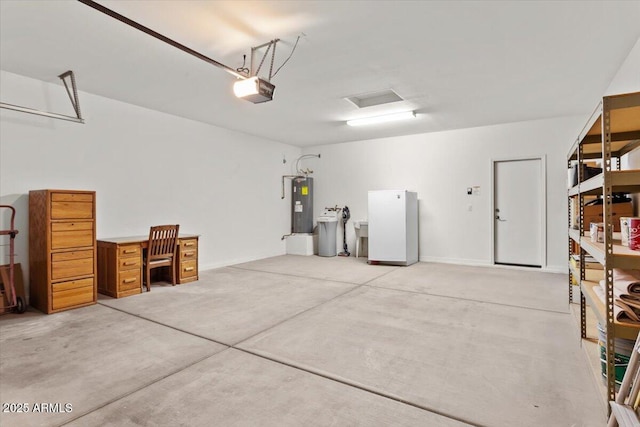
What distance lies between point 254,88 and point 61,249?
9.48 ft

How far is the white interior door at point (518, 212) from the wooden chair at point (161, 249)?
5.79 meters

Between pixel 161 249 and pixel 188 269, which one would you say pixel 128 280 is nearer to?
pixel 161 249

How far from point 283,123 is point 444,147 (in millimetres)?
3376

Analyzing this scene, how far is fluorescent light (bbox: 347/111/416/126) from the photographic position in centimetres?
533

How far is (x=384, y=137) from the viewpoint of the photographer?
7.18m

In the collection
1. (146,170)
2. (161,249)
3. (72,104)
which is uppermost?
(72,104)

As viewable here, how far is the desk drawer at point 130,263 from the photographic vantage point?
162 inches

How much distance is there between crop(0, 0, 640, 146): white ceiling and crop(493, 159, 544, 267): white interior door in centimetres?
126

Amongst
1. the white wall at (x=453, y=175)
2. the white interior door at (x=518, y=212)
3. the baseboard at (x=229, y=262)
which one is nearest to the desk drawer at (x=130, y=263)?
the baseboard at (x=229, y=262)

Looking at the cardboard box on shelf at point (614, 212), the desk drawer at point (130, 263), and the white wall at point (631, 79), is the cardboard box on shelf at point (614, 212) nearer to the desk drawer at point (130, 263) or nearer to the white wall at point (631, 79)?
the white wall at point (631, 79)

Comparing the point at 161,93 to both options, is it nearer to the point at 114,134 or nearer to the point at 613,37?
the point at 114,134

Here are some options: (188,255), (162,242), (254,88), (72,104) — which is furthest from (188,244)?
(254,88)

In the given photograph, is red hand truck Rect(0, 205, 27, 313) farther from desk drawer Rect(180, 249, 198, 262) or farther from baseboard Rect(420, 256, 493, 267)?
baseboard Rect(420, 256, 493, 267)

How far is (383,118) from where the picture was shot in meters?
5.52
